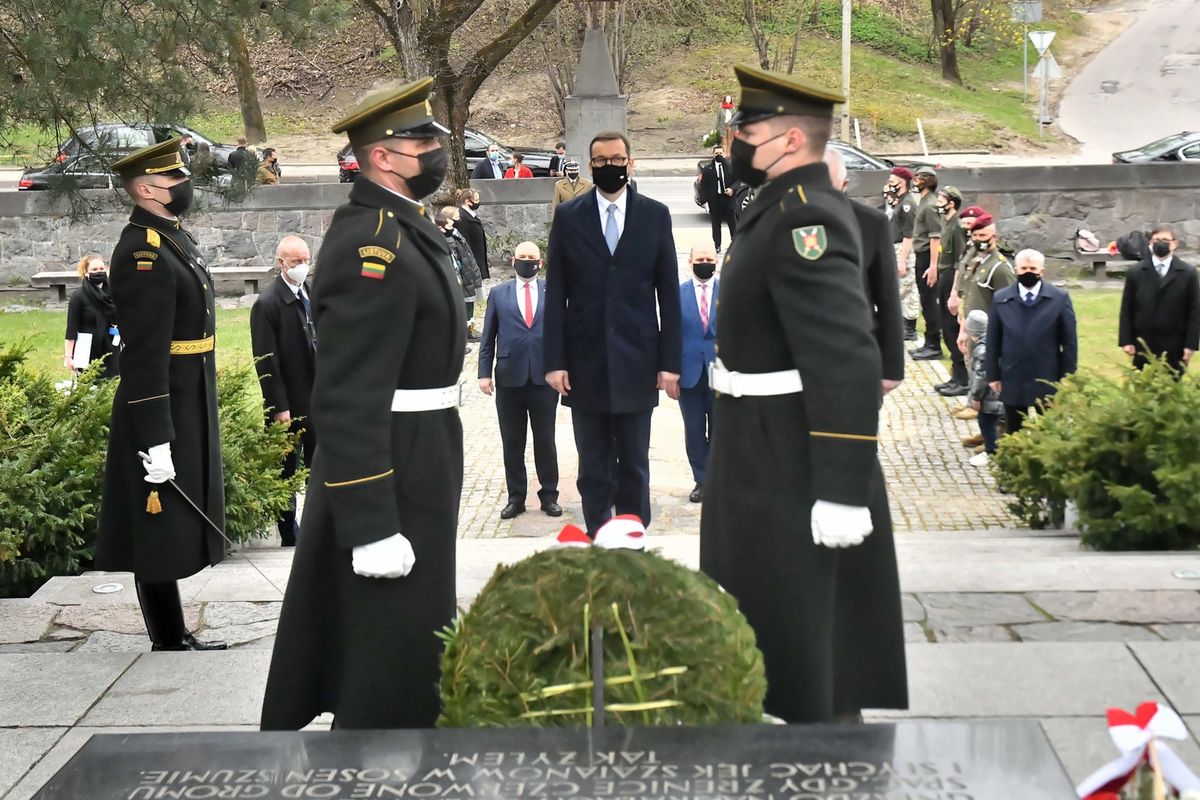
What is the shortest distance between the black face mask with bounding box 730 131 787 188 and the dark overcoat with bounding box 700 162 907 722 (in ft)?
0.17

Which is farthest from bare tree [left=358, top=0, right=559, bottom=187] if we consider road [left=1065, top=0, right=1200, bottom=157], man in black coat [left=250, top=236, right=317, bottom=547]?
road [left=1065, top=0, right=1200, bottom=157]

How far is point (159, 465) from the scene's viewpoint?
17.5 ft

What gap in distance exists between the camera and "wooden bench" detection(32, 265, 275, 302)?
20.0 metres

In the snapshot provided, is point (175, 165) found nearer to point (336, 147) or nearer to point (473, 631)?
point (473, 631)

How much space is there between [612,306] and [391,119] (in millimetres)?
2526

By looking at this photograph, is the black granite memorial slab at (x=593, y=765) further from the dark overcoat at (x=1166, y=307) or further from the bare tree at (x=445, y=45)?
the bare tree at (x=445, y=45)

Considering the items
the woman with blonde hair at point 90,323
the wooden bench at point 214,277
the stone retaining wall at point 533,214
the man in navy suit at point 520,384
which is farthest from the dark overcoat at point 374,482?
the stone retaining wall at point 533,214

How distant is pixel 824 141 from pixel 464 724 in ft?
6.53

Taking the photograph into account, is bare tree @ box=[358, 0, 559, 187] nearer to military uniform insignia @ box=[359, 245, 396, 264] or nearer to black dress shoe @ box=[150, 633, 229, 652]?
black dress shoe @ box=[150, 633, 229, 652]

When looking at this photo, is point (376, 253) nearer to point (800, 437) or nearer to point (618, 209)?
point (800, 437)

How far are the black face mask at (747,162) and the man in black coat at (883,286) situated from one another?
0.52m

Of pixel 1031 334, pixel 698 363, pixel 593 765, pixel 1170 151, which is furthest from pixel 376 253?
pixel 1170 151

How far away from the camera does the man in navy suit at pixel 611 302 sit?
6387mm

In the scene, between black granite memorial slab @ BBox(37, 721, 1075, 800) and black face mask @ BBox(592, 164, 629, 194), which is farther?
black face mask @ BBox(592, 164, 629, 194)
